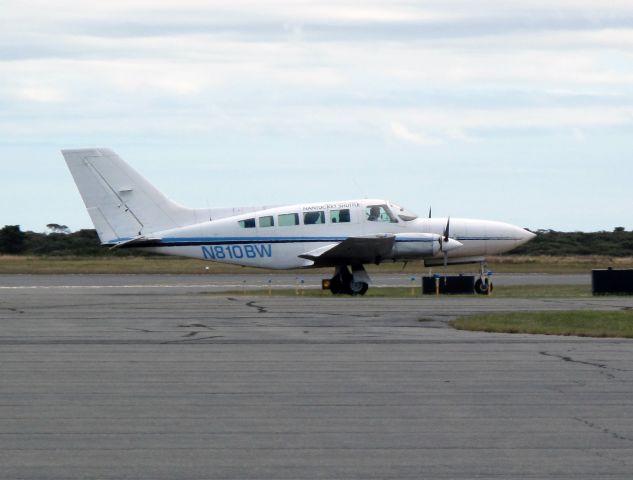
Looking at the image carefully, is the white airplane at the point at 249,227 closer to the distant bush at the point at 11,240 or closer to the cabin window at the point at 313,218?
the cabin window at the point at 313,218

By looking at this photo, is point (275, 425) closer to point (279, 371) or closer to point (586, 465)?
point (586, 465)

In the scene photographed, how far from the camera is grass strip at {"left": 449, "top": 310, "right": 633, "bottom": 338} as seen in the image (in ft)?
67.7

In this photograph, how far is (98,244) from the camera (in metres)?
93.4

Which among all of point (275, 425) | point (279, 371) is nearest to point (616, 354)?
point (279, 371)

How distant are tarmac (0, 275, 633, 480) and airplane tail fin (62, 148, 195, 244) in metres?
12.8

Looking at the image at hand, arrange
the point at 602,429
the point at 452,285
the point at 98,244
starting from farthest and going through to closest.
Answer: the point at 98,244, the point at 452,285, the point at 602,429

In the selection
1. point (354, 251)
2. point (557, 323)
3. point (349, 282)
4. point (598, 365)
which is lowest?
point (598, 365)

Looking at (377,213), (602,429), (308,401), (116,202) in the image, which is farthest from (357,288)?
(602,429)

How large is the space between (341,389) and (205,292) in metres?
24.6

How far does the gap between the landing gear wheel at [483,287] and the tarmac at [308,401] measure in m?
12.9

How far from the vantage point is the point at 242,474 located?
8.44 metres

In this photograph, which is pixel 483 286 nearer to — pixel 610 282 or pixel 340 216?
pixel 610 282

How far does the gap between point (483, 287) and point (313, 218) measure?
568 cm

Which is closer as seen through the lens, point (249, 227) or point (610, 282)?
point (610, 282)
